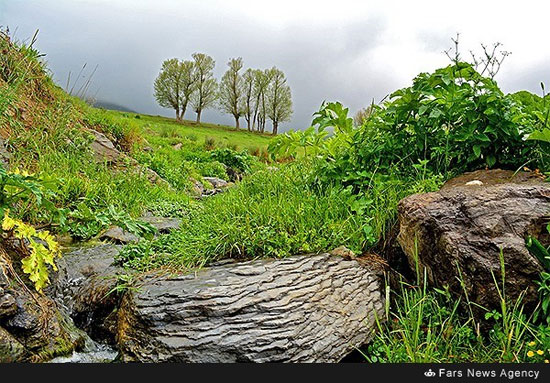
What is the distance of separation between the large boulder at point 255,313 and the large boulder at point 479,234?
502 millimetres

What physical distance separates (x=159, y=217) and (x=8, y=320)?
10.8ft

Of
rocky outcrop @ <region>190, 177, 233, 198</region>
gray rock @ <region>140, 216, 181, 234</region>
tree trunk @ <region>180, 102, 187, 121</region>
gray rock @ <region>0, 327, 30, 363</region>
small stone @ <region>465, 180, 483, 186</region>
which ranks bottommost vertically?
gray rock @ <region>0, 327, 30, 363</region>

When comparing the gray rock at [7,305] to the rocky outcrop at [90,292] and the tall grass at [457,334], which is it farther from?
the tall grass at [457,334]

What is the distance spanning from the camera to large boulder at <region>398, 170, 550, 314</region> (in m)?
2.79

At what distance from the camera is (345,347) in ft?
9.41

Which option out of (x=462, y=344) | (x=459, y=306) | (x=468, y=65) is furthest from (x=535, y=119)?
(x=462, y=344)

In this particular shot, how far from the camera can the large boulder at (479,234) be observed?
2.79 metres

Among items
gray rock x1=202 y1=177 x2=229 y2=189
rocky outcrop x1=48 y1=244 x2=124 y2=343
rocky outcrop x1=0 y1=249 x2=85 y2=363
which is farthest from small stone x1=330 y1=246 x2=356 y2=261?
gray rock x1=202 y1=177 x2=229 y2=189

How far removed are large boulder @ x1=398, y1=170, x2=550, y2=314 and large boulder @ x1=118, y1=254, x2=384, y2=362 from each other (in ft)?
1.65

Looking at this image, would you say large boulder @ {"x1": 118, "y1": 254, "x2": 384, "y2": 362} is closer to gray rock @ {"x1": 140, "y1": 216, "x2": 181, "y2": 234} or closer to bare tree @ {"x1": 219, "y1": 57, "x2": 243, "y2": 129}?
gray rock @ {"x1": 140, "y1": 216, "x2": 181, "y2": 234}

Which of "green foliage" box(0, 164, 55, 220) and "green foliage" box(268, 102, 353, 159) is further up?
"green foliage" box(268, 102, 353, 159)

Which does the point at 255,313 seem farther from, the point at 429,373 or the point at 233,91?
the point at 233,91

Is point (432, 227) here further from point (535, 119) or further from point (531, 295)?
point (535, 119)

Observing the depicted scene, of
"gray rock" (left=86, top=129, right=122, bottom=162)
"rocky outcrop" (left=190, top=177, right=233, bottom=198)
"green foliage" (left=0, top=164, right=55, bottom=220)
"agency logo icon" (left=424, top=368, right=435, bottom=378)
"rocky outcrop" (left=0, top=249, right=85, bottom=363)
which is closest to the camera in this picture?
"agency logo icon" (left=424, top=368, right=435, bottom=378)
